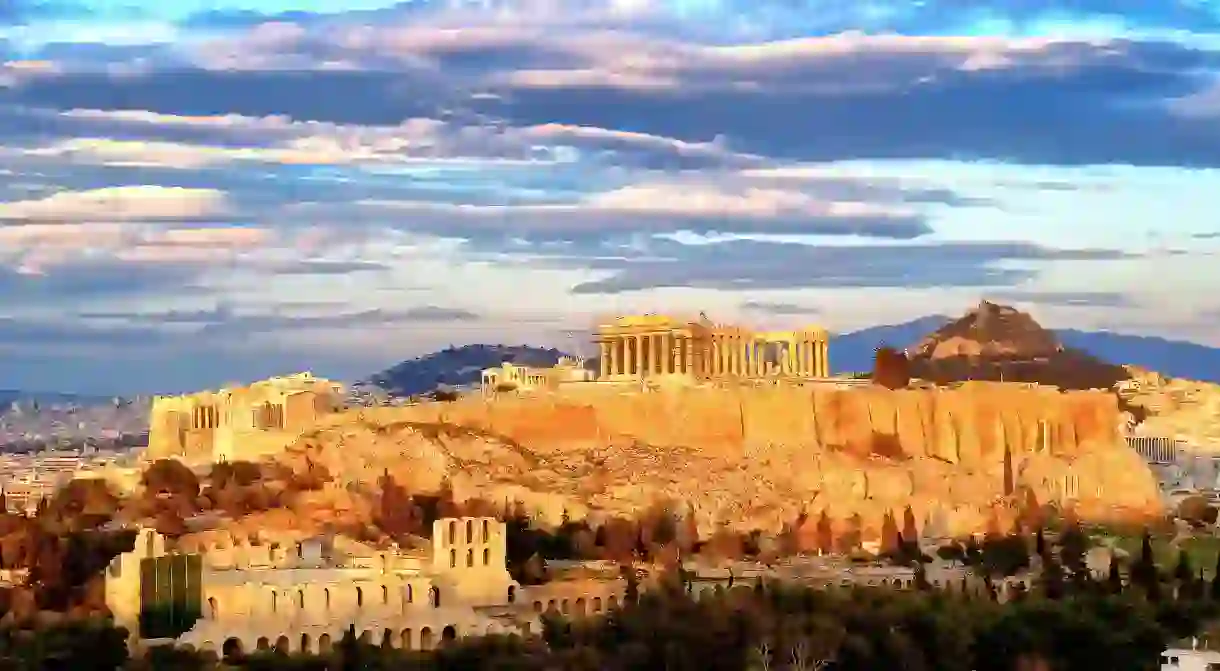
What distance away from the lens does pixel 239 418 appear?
203ft

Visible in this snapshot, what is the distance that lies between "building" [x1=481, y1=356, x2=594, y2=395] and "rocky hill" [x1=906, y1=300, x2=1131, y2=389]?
1313cm

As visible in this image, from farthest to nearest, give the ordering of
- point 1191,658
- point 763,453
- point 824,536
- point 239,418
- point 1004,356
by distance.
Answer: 1. point 1004,356
2. point 239,418
3. point 763,453
4. point 824,536
5. point 1191,658

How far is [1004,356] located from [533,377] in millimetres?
27903

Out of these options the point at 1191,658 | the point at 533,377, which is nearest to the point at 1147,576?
the point at 1191,658

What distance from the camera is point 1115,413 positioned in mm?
69562

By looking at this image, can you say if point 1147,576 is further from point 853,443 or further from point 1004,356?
point 1004,356

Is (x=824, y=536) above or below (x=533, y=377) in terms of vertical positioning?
below

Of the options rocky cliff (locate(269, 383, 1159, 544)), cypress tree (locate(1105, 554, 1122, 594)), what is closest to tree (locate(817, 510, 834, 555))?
rocky cliff (locate(269, 383, 1159, 544))

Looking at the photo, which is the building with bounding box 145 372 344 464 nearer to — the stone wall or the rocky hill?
the stone wall

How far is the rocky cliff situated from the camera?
53.4 metres

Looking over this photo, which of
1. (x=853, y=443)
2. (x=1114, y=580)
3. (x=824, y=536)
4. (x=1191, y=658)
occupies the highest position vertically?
(x=853, y=443)

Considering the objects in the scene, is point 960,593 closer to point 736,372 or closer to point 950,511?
point 950,511

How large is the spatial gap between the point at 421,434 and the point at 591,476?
3.99m

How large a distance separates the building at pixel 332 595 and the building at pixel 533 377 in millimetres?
27719
